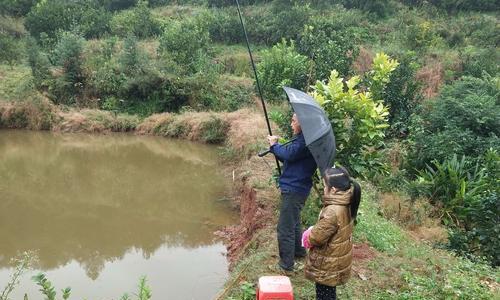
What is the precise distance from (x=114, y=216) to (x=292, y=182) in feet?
17.9

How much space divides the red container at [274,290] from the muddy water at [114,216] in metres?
2.55

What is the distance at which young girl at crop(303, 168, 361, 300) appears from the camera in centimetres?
364

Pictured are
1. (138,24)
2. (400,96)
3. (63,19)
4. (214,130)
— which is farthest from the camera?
(138,24)

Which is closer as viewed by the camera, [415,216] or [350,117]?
[350,117]

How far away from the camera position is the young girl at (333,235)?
12.0 feet

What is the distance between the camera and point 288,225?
4711 millimetres

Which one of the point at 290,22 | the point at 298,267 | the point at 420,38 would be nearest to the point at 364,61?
the point at 420,38

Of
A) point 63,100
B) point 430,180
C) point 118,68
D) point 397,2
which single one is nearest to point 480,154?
point 430,180

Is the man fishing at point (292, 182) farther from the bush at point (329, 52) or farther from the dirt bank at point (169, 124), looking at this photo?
the bush at point (329, 52)

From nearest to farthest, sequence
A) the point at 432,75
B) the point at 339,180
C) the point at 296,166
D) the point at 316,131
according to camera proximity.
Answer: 1. the point at 339,180
2. the point at 316,131
3. the point at 296,166
4. the point at 432,75

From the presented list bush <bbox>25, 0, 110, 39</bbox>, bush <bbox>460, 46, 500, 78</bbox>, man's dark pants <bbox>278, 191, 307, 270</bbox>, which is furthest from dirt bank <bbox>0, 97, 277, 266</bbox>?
bush <bbox>460, 46, 500, 78</bbox>

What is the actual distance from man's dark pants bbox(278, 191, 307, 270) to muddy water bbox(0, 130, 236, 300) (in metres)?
1.86

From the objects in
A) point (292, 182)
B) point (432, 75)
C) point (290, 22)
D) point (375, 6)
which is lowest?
point (432, 75)

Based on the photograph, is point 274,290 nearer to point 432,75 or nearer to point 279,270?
point 279,270
